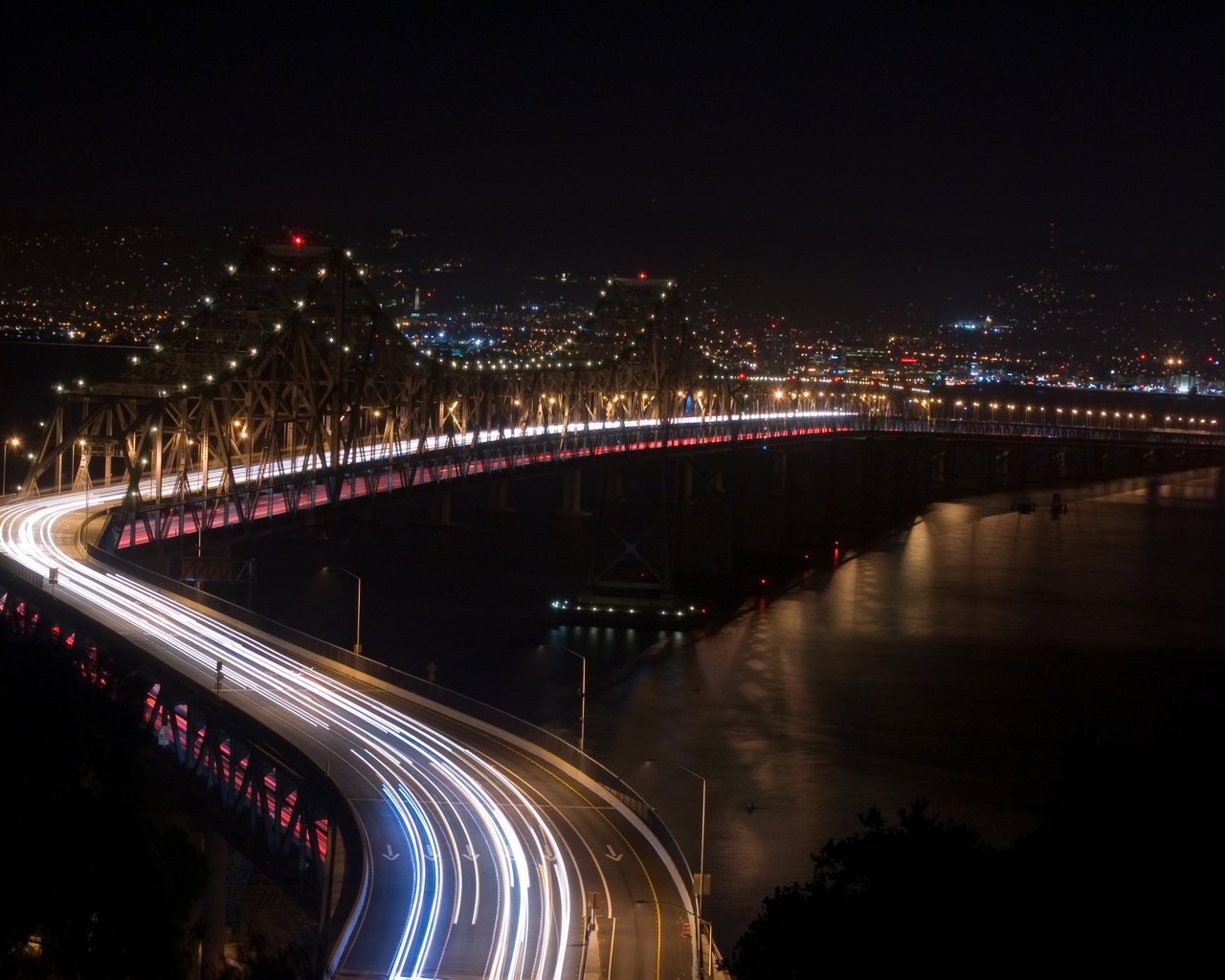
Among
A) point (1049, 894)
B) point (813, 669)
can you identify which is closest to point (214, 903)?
point (1049, 894)

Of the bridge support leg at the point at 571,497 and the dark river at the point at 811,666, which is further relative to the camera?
the bridge support leg at the point at 571,497

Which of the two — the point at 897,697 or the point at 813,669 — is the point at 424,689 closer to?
the point at 897,697

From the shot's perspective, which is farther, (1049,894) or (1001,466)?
(1001,466)

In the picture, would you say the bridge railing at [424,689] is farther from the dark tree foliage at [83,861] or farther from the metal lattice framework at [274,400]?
the dark tree foliage at [83,861]

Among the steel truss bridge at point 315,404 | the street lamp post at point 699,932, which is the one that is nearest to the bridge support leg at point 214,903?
the street lamp post at point 699,932

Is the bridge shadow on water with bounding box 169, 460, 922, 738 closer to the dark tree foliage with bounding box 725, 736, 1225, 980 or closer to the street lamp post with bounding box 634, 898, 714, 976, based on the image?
the street lamp post with bounding box 634, 898, 714, 976

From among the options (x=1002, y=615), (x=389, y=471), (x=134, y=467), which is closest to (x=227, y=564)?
(x=134, y=467)

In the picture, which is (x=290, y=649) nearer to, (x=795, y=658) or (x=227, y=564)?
(x=227, y=564)
